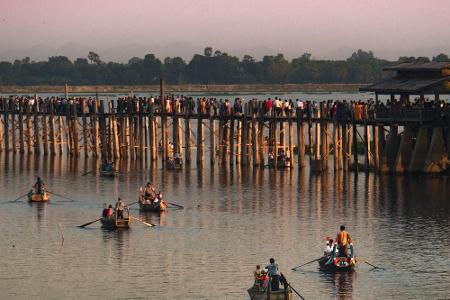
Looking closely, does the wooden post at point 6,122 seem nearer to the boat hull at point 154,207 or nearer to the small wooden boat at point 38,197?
the small wooden boat at point 38,197

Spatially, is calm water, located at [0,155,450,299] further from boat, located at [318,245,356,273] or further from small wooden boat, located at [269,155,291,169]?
small wooden boat, located at [269,155,291,169]

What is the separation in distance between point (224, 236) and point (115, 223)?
492 cm

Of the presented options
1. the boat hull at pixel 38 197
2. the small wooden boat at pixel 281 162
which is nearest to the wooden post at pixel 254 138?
the small wooden boat at pixel 281 162

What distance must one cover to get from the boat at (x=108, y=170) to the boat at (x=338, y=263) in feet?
106

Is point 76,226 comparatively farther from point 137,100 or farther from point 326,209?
point 137,100

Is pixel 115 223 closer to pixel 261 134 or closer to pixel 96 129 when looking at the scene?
pixel 261 134

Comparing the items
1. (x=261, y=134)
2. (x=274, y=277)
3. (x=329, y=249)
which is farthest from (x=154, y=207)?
(x=274, y=277)

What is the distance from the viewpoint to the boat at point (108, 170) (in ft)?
265

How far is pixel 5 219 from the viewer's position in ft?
210

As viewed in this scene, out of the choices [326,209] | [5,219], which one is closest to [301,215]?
[326,209]

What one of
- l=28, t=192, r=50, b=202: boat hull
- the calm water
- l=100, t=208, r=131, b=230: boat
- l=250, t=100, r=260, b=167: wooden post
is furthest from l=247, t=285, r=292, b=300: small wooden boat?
l=250, t=100, r=260, b=167: wooden post

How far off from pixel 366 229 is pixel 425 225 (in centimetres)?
260

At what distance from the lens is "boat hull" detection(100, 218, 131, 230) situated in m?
60.0

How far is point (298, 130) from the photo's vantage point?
7994cm
